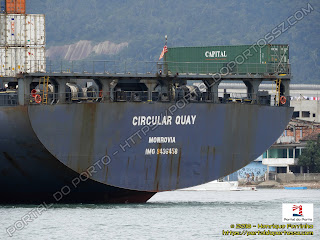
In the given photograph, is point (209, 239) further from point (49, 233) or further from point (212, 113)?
point (212, 113)

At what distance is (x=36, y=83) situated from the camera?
179 feet

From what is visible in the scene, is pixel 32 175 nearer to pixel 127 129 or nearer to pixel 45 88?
pixel 45 88

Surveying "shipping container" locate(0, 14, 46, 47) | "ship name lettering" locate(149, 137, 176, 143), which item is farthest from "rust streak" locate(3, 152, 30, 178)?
"shipping container" locate(0, 14, 46, 47)

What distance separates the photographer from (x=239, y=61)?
5925 centimetres

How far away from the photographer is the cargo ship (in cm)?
5241

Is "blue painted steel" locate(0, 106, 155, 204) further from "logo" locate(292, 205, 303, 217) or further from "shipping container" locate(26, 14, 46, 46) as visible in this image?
"shipping container" locate(26, 14, 46, 46)

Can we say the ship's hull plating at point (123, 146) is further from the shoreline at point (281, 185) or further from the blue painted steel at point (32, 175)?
the shoreline at point (281, 185)

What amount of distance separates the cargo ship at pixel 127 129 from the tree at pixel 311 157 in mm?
64817

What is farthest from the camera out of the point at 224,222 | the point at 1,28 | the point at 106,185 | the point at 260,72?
the point at 1,28

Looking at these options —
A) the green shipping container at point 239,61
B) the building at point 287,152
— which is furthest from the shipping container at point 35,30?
the building at point 287,152

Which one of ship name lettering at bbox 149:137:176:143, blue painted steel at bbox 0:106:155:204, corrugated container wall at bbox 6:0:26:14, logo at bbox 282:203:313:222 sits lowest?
logo at bbox 282:203:313:222

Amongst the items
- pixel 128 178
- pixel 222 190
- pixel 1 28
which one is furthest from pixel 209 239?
pixel 222 190

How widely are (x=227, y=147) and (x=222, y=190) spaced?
48.3m

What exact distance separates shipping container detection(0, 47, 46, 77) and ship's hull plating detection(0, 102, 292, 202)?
495 inches
